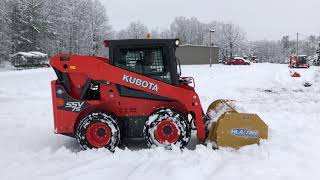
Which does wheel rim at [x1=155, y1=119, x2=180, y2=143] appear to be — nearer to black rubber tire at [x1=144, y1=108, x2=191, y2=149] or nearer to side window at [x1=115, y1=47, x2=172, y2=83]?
black rubber tire at [x1=144, y1=108, x2=191, y2=149]

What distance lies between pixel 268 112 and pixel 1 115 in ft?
24.5

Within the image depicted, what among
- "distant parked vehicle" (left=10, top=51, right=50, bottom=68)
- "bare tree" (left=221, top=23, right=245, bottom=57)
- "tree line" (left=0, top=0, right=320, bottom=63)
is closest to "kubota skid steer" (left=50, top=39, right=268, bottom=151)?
"tree line" (left=0, top=0, right=320, bottom=63)

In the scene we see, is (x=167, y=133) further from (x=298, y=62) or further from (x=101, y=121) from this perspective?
(x=298, y=62)

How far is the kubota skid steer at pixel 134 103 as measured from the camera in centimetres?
741

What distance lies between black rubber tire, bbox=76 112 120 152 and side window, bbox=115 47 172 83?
0.94m

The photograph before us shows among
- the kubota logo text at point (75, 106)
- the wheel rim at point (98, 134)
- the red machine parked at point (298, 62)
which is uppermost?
the kubota logo text at point (75, 106)

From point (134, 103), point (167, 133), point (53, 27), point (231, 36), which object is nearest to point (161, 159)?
point (167, 133)

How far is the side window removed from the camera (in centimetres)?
755

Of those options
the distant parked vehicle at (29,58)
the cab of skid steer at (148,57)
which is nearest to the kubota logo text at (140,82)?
the cab of skid steer at (148,57)

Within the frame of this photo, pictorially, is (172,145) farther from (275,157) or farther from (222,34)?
(222,34)

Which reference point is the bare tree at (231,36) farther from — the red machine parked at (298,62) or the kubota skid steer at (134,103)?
the kubota skid steer at (134,103)

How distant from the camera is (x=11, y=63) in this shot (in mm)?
62062

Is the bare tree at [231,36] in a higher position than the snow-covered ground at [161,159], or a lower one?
higher

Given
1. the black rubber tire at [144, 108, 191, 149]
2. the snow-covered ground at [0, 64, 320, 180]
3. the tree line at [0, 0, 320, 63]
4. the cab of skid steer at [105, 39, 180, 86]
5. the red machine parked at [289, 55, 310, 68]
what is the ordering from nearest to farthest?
the snow-covered ground at [0, 64, 320, 180] < the black rubber tire at [144, 108, 191, 149] < the cab of skid steer at [105, 39, 180, 86] < the red machine parked at [289, 55, 310, 68] < the tree line at [0, 0, 320, 63]
